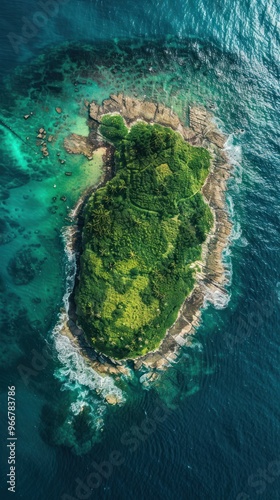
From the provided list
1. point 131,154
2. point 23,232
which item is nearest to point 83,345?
point 23,232

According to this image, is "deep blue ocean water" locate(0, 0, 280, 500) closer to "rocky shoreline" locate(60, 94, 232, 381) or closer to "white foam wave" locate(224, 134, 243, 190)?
"white foam wave" locate(224, 134, 243, 190)

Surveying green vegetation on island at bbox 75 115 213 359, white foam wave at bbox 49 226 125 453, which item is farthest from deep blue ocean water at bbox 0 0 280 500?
green vegetation on island at bbox 75 115 213 359

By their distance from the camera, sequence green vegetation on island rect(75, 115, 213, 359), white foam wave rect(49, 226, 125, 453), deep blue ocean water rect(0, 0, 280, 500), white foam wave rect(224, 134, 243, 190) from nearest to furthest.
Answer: deep blue ocean water rect(0, 0, 280, 500) < white foam wave rect(49, 226, 125, 453) < green vegetation on island rect(75, 115, 213, 359) < white foam wave rect(224, 134, 243, 190)

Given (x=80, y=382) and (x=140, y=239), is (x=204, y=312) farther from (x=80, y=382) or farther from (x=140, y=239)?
(x=80, y=382)

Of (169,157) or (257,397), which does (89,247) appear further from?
(257,397)

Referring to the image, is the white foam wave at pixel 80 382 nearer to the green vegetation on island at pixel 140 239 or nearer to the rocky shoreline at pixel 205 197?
the rocky shoreline at pixel 205 197

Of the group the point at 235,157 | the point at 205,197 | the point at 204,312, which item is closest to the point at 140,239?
the point at 205,197
